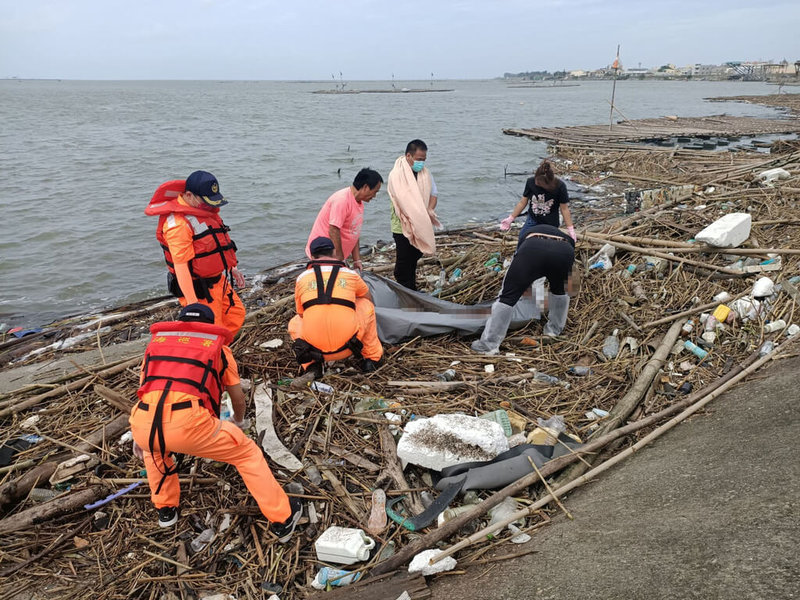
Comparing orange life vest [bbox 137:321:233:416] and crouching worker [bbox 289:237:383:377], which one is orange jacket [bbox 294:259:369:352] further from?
orange life vest [bbox 137:321:233:416]

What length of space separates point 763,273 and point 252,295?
265 inches

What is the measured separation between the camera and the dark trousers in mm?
5875

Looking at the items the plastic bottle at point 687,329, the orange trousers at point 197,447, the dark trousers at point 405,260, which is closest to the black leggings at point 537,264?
the plastic bottle at point 687,329

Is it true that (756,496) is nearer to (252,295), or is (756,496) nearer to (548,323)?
(548,323)

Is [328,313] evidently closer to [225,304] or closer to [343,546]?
[225,304]

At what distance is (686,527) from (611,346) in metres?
2.59

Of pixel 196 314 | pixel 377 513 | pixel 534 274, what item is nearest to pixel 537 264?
pixel 534 274

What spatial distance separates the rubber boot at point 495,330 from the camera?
466cm

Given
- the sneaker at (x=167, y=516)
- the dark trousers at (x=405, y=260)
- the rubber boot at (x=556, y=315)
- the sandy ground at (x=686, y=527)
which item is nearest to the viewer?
the sandy ground at (x=686, y=527)

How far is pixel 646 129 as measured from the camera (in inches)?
959

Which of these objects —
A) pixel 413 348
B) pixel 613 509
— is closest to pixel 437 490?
pixel 613 509

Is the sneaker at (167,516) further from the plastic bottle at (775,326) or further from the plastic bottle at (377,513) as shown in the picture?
the plastic bottle at (775,326)

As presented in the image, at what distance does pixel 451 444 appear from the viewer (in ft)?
10.6

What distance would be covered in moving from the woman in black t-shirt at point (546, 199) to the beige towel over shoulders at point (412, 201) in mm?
1087
